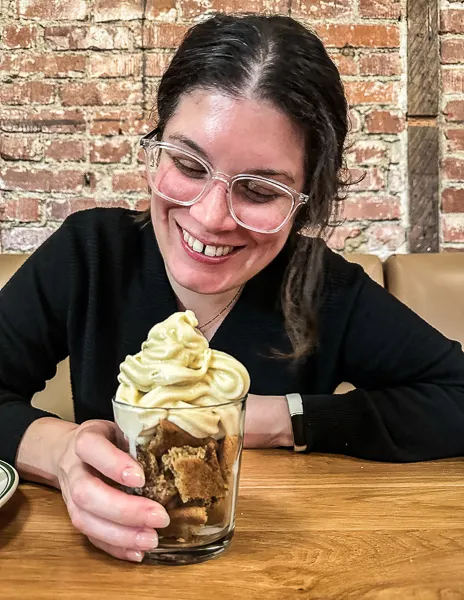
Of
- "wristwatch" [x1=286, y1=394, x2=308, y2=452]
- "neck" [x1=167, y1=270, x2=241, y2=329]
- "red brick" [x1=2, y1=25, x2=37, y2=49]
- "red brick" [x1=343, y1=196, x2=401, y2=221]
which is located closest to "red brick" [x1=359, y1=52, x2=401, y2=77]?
"red brick" [x1=343, y1=196, x2=401, y2=221]

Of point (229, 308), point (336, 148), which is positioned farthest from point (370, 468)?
point (336, 148)

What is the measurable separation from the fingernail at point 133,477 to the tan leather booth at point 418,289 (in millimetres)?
1421

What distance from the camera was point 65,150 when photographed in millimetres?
2447

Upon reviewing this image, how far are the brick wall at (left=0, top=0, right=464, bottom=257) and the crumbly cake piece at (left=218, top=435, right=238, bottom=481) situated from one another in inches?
73.4

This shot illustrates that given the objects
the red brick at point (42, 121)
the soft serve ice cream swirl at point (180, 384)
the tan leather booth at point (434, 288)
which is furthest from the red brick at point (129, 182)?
the soft serve ice cream swirl at point (180, 384)

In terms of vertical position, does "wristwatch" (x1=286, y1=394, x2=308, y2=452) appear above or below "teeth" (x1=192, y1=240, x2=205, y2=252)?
below

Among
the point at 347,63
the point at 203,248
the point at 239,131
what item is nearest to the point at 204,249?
the point at 203,248

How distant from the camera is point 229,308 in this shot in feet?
4.68

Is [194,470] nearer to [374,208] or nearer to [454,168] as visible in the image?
[374,208]

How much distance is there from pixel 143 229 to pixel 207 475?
92 cm

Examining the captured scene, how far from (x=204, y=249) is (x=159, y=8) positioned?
1.57 metres

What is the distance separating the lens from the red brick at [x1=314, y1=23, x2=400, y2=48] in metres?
2.45

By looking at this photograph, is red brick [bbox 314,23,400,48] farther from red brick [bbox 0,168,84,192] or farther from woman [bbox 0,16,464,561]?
woman [bbox 0,16,464,561]

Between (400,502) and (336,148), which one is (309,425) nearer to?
(400,502)
